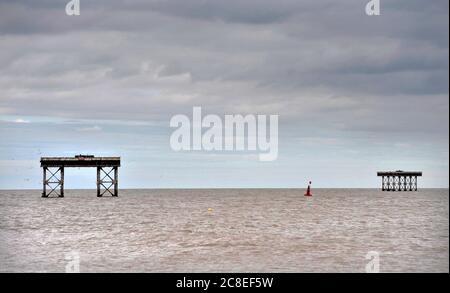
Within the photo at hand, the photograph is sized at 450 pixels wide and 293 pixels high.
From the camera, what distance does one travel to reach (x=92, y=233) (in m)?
48.1

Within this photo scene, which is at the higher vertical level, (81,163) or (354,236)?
(81,163)

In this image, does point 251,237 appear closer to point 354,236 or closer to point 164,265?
point 354,236

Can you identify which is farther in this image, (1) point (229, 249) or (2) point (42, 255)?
(1) point (229, 249)

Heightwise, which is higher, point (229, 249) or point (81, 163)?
point (81, 163)

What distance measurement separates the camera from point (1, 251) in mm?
35281

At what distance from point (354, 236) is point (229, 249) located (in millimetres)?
12444
